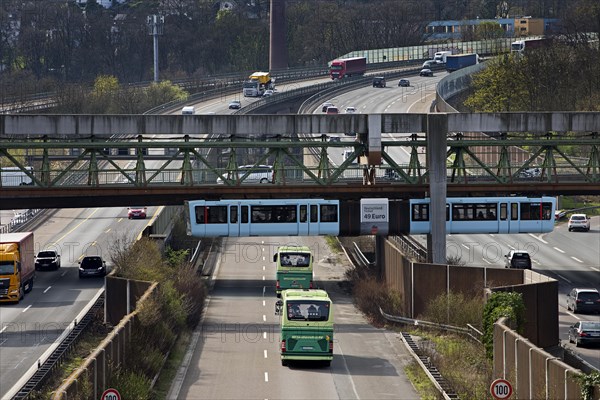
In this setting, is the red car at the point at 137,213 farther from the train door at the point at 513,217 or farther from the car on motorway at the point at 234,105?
the car on motorway at the point at 234,105

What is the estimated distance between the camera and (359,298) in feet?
202

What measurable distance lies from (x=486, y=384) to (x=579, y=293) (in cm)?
2161

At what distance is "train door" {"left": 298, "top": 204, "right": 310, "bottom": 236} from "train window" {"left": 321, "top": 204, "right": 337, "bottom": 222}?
757mm

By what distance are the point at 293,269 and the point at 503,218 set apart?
35.0ft

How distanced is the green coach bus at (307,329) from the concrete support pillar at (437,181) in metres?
18.3

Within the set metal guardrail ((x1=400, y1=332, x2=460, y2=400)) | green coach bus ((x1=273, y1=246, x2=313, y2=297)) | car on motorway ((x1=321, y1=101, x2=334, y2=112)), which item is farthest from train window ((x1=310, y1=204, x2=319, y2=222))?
car on motorway ((x1=321, y1=101, x2=334, y2=112))

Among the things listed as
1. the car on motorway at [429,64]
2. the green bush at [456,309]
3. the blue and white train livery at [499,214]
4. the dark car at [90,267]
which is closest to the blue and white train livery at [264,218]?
the blue and white train livery at [499,214]

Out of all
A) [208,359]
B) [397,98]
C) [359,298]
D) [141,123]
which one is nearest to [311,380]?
[208,359]

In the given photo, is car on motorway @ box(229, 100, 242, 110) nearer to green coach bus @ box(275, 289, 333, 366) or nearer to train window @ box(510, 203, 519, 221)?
train window @ box(510, 203, 519, 221)

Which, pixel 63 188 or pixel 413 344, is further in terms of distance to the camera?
pixel 63 188

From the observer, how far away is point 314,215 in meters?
Result: 63.8

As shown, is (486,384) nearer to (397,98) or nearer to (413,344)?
(413,344)

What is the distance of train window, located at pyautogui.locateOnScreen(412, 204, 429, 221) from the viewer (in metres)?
63.7

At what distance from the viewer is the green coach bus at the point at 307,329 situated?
4512cm
